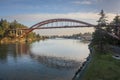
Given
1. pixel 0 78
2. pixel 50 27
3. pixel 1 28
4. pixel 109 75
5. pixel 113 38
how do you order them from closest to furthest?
pixel 109 75, pixel 0 78, pixel 113 38, pixel 50 27, pixel 1 28

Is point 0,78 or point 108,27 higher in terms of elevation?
point 108,27

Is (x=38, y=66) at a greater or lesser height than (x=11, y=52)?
greater

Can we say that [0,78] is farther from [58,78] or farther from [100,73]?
[100,73]

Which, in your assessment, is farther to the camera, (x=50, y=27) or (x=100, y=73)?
(x=50, y=27)

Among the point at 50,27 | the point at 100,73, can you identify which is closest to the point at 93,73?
the point at 100,73

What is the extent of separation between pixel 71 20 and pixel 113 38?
518 inches

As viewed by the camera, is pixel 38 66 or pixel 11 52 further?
pixel 11 52

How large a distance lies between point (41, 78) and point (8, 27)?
74094mm

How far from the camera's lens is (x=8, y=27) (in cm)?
9138

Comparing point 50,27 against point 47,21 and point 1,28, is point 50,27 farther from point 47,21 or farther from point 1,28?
point 1,28

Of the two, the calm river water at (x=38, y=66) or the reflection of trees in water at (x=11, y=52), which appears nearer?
the calm river water at (x=38, y=66)

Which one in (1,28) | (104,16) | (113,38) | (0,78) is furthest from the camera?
(1,28)

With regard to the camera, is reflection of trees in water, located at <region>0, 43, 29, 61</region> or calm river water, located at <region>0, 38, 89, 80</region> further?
reflection of trees in water, located at <region>0, 43, 29, 61</region>

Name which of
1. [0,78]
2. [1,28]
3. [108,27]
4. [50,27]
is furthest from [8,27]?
[0,78]
